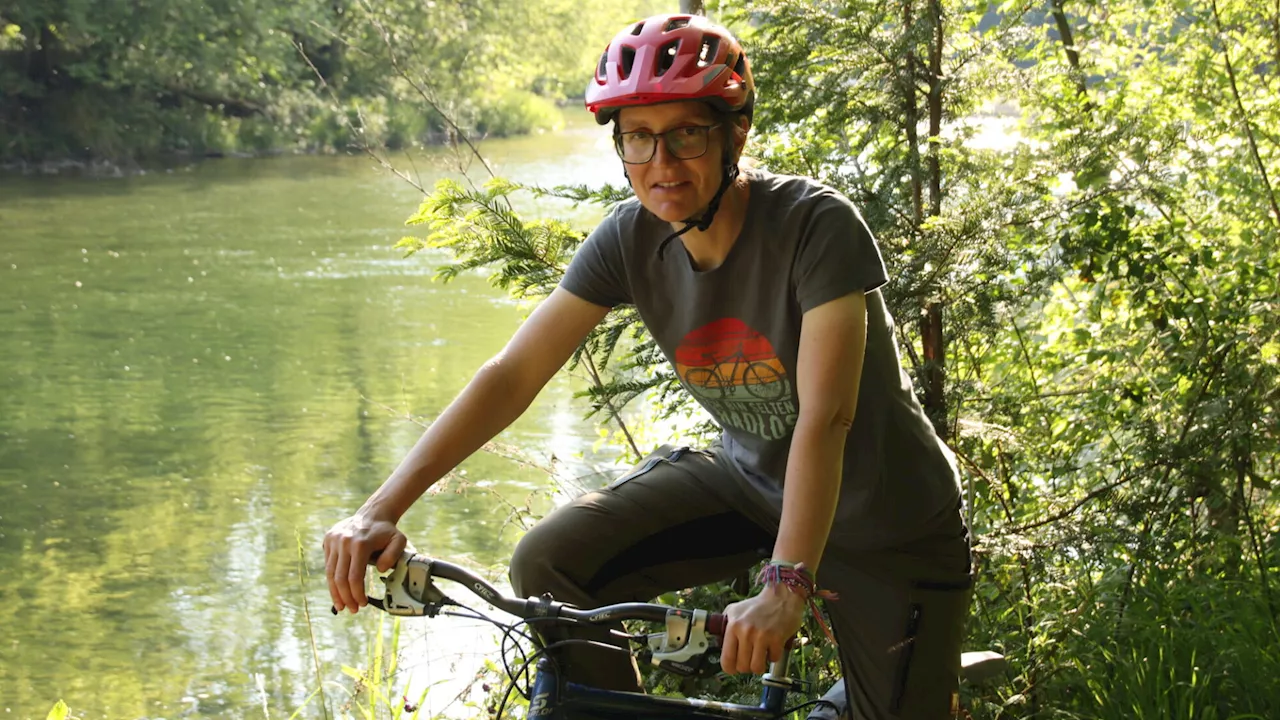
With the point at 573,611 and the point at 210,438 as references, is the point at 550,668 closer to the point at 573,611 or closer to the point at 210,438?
the point at 573,611

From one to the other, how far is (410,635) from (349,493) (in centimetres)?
269

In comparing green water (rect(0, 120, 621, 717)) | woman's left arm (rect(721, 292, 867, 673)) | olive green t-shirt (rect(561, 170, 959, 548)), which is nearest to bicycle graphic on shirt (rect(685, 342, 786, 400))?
olive green t-shirt (rect(561, 170, 959, 548))

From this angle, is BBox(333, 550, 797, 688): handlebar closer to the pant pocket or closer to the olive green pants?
the olive green pants

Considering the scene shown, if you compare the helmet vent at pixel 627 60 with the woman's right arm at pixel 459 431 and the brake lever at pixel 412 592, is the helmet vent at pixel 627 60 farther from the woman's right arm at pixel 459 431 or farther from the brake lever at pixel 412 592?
the brake lever at pixel 412 592

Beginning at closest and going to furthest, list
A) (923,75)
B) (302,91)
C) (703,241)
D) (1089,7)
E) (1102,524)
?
(703,241), (1102,524), (923,75), (1089,7), (302,91)

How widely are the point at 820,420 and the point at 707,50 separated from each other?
2.33 feet

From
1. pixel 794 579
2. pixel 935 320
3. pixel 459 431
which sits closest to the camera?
pixel 794 579

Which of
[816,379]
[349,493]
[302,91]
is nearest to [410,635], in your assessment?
[349,493]

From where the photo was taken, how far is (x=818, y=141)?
4324mm

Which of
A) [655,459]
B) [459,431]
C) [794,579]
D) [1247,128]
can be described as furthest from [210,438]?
[794,579]

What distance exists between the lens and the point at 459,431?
254cm

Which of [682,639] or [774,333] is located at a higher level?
[774,333]

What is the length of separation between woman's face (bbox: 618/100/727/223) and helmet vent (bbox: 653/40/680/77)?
0.07m

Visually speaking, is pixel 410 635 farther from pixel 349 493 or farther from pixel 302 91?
pixel 302 91
